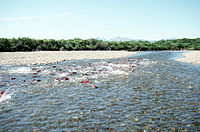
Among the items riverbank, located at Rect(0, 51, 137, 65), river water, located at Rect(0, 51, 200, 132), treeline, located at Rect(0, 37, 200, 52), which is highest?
treeline, located at Rect(0, 37, 200, 52)

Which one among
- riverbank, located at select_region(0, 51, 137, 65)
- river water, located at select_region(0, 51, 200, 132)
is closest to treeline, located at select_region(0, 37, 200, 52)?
riverbank, located at select_region(0, 51, 137, 65)

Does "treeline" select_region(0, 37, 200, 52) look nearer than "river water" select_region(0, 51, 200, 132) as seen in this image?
No

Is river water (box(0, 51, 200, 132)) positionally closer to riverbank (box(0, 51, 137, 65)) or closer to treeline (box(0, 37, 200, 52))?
riverbank (box(0, 51, 137, 65))

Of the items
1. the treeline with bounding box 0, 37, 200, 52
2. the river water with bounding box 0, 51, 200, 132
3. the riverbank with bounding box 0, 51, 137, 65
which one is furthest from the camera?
the treeline with bounding box 0, 37, 200, 52

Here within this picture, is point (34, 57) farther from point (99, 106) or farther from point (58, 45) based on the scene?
point (58, 45)

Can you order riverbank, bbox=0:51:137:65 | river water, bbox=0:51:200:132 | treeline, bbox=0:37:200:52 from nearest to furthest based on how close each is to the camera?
1. river water, bbox=0:51:200:132
2. riverbank, bbox=0:51:137:65
3. treeline, bbox=0:37:200:52

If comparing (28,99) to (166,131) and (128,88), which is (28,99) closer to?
(128,88)

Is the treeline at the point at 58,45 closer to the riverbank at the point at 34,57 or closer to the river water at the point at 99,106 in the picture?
the riverbank at the point at 34,57

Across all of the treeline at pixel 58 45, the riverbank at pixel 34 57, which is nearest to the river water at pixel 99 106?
the riverbank at pixel 34 57

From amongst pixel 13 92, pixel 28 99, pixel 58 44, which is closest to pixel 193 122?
pixel 28 99

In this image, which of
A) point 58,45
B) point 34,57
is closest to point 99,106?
point 34,57

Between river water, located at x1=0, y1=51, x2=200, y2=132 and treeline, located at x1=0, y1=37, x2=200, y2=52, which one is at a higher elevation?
treeline, located at x1=0, y1=37, x2=200, y2=52

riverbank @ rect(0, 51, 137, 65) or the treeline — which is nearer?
riverbank @ rect(0, 51, 137, 65)

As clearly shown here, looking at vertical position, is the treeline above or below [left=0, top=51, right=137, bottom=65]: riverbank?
above
